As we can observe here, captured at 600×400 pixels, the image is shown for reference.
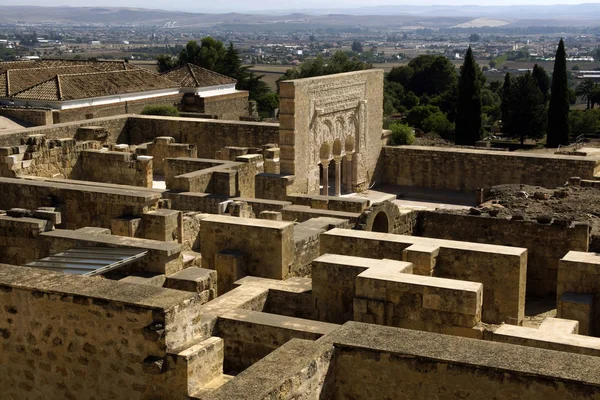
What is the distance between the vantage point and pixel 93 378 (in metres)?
8.30

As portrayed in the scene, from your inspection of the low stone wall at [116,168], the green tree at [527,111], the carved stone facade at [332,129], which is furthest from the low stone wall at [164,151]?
the green tree at [527,111]

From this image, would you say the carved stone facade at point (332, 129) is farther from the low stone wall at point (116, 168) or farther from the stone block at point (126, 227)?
the stone block at point (126, 227)

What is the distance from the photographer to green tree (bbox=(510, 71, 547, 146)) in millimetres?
43562

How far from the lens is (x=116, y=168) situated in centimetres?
1973

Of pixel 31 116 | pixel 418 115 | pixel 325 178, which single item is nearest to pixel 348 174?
pixel 325 178

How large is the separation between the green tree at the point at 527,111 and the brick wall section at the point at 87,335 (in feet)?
121

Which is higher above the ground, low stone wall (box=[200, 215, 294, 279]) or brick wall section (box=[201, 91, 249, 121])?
low stone wall (box=[200, 215, 294, 279])

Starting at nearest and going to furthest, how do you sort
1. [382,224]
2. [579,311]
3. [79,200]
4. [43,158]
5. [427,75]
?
[579,311] → [79,200] → [382,224] → [43,158] → [427,75]

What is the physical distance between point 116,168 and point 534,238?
9379 mm

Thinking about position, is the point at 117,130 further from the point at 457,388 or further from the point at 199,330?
the point at 457,388

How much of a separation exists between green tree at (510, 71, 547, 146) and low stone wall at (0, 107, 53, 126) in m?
25.2

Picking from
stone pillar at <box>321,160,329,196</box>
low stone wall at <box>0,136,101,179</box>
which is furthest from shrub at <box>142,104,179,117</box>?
low stone wall at <box>0,136,101,179</box>

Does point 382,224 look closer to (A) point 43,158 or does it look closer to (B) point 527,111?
(A) point 43,158

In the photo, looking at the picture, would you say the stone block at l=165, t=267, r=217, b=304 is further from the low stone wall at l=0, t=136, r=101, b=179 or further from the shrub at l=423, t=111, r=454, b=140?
the shrub at l=423, t=111, r=454, b=140
